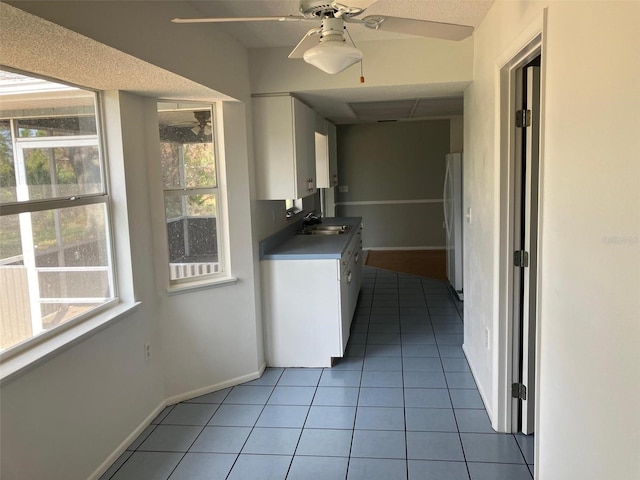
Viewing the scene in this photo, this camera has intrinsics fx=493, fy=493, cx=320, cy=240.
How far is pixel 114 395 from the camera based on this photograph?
260 centimetres

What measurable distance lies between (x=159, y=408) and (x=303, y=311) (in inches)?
47.2

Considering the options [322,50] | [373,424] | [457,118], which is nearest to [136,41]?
[322,50]

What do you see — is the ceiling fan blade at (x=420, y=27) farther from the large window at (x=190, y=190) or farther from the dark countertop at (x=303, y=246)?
the dark countertop at (x=303, y=246)

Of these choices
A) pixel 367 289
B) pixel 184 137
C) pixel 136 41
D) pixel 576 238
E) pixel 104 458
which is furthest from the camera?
pixel 367 289

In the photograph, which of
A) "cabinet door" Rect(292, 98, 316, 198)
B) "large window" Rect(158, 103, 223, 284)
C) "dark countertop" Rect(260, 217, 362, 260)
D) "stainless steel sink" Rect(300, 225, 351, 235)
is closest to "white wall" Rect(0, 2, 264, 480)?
"large window" Rect(158, 103, 223, 284)

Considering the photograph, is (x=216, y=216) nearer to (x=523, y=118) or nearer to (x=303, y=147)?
(x=303, y=147)

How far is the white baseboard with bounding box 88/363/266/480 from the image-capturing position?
8.18ft

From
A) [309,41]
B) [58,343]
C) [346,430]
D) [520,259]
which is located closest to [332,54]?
[309,41]

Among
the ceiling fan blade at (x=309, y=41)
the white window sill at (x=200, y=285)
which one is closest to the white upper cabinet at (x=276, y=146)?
the white window sill at (x=200, y=285)

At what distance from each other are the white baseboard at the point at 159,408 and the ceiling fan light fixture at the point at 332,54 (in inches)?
86.1

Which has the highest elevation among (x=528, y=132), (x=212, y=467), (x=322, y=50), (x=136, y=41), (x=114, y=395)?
(x=136, y=41)

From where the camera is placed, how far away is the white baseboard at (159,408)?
249cm

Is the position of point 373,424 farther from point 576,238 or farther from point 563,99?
point 563,99

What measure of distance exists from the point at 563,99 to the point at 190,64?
5.89 ft
